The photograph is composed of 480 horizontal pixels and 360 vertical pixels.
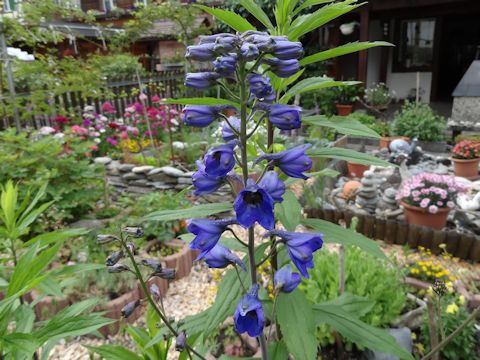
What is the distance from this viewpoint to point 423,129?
7.35 metres

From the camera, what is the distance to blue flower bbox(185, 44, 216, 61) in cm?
101

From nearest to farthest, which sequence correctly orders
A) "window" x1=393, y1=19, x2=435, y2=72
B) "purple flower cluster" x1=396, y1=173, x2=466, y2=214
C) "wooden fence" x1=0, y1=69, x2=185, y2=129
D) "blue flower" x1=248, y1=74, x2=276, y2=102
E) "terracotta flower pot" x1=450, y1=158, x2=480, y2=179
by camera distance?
"blue flower" x1=248, y1=74, x2=276, y2=102, "purple flower cluster" x1=396, y1=173, x2=466, y2=214, "terracotta flower pot" x1=450, y1=158, x2=480, y2=179, "wooden fence" x1=0, y1=69, x2=185, y2=129, "window" x1=393, y1=19, x2=435, y2=72

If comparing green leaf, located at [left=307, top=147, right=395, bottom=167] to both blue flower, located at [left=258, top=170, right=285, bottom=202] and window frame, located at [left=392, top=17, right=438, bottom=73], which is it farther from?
window frame, located at [left=392, top=17, right=438, bottom=73]

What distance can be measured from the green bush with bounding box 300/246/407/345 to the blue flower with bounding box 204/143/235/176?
1526 millimetres

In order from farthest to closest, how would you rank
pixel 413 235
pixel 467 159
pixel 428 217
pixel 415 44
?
pixel 415 44, pixel 467 159, pixel 428 217, pixel 413 235

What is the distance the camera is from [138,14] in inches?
273

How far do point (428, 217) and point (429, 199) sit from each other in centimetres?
24

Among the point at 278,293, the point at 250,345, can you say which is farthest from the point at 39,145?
the point at 278,293

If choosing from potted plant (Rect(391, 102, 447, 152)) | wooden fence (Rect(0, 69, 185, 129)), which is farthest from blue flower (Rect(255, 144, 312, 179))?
potted plant (Rect(391, 102, 447, 152))

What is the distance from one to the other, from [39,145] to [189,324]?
11.5 ft

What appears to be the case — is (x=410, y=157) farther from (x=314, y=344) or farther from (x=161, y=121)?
(x=314, y=344)

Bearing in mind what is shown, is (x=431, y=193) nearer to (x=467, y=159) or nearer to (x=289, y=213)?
(x=467, y=159)

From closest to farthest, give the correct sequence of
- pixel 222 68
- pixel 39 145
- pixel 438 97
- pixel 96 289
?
pixel 222 68 → pixel 96 289 → pixel 39 145 → pixel 438 97

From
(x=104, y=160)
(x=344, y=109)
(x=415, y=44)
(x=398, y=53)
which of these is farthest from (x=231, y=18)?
(x=415, y=44)
